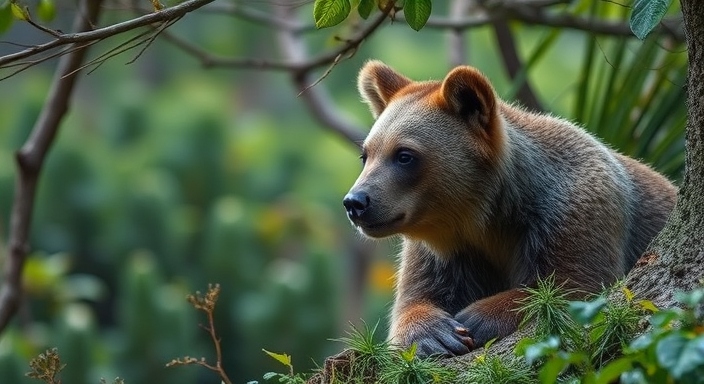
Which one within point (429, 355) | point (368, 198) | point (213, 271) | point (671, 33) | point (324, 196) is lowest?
point (324, 196)

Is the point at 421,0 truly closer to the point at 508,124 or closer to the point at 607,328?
the point at 607,328

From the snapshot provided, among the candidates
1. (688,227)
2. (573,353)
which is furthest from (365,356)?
(688,227)

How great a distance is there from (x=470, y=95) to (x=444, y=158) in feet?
1.02

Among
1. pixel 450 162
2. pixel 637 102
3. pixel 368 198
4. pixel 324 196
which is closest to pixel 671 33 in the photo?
pixel 637 102

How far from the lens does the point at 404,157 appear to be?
516cm

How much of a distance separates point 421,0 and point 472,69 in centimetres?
127

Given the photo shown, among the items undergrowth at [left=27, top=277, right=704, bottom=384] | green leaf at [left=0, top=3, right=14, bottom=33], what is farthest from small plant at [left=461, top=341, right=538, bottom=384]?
green leaf at [left=0, top=3, right=14, bottom=33]

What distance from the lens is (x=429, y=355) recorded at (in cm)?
438

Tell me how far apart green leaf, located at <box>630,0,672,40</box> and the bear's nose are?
1611mm

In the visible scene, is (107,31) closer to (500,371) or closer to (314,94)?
(500,371)

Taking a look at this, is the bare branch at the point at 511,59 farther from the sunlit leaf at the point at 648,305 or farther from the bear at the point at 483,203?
the sunlit leaf at the point at 648,305

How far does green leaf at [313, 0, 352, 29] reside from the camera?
379 cm

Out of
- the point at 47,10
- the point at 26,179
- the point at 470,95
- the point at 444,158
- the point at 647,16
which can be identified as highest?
the point at 647,16

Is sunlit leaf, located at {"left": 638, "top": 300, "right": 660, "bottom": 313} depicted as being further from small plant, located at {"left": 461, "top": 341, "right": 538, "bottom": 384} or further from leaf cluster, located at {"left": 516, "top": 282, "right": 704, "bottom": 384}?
small plant, located at {"left": 461, "top": 341, "right": 538, "bottom": 384}
